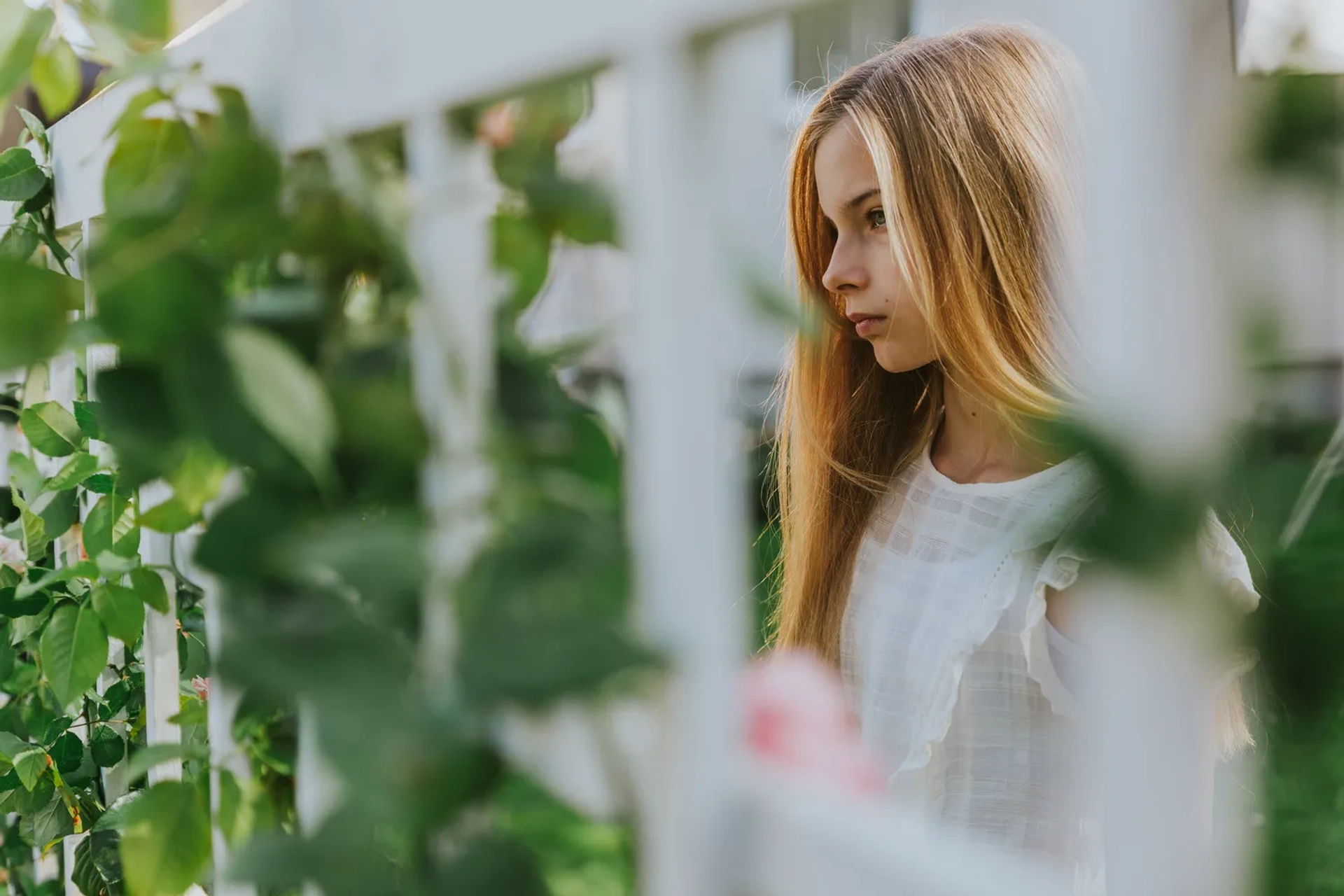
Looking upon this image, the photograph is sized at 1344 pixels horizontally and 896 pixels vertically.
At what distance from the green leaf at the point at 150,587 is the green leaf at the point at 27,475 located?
0.75ft

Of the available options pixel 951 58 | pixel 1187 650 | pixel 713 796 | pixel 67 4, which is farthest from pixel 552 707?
pixel 951 58

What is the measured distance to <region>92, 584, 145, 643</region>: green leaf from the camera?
999mm

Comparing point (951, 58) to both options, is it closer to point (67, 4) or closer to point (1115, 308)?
point (67, 4)

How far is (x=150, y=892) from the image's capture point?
2.37ft

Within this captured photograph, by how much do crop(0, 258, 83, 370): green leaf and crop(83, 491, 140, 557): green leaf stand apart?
367mm

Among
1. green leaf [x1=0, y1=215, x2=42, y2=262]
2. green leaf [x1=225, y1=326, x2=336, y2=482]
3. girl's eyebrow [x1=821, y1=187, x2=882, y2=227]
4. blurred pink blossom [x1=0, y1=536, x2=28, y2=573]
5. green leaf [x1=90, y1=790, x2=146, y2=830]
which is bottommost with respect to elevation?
green leaf [x1=90, y1=790, x2=146, y2=830]

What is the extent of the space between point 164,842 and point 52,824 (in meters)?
0.63

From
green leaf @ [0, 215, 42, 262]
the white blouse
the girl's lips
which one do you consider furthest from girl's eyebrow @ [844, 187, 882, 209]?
green leaf @ [0, 215, 42, 262]

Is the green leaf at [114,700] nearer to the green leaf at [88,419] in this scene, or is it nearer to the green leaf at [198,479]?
the green leaf at [88,419]

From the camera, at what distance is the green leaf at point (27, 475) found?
3.86 ft

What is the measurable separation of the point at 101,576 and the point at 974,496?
39.3 inches

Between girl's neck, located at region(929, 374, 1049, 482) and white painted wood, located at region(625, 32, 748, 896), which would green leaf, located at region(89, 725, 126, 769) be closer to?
white painted wood, located at region(625, 32, 748, 896)

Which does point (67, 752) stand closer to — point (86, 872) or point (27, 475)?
point (86, 872)

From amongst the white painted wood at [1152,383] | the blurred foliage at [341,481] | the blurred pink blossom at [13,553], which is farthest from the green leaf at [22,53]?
the blurred pink blossom at [13,553]
